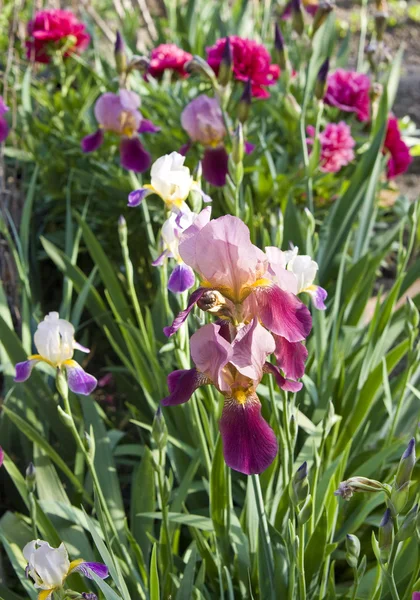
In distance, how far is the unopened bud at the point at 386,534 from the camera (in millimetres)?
825

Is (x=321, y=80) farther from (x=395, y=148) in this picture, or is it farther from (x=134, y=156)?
(x=395, y=148)

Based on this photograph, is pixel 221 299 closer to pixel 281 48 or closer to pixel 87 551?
pixel 87 551

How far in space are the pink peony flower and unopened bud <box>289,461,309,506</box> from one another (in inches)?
66.1

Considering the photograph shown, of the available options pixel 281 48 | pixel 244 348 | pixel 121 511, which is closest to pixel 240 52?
pixel 281 48

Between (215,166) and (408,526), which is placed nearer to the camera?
(408,526)

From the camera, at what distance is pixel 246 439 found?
841mm

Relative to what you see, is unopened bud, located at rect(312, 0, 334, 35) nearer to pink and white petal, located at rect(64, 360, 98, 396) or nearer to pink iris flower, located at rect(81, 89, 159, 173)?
pink iris flower, located at rect(81, 89, 159, 173)

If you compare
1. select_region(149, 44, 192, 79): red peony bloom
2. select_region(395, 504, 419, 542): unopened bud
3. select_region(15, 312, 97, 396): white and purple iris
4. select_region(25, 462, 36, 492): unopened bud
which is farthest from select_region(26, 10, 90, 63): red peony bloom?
select_region(395, 504, 419, 542): unopened bud

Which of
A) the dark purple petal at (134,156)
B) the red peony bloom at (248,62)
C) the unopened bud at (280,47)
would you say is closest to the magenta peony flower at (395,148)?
the red peony bloom at (248,62)

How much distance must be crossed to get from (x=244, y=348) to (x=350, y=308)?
45.5 inches

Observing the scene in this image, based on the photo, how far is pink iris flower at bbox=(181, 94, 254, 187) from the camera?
69.5 inches

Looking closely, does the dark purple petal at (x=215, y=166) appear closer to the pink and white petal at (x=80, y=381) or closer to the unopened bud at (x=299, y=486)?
the pink and white petal at (x=80, y=381)

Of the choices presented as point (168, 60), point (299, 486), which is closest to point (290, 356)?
point (299, 486)

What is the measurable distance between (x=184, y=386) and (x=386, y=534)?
302 mm
